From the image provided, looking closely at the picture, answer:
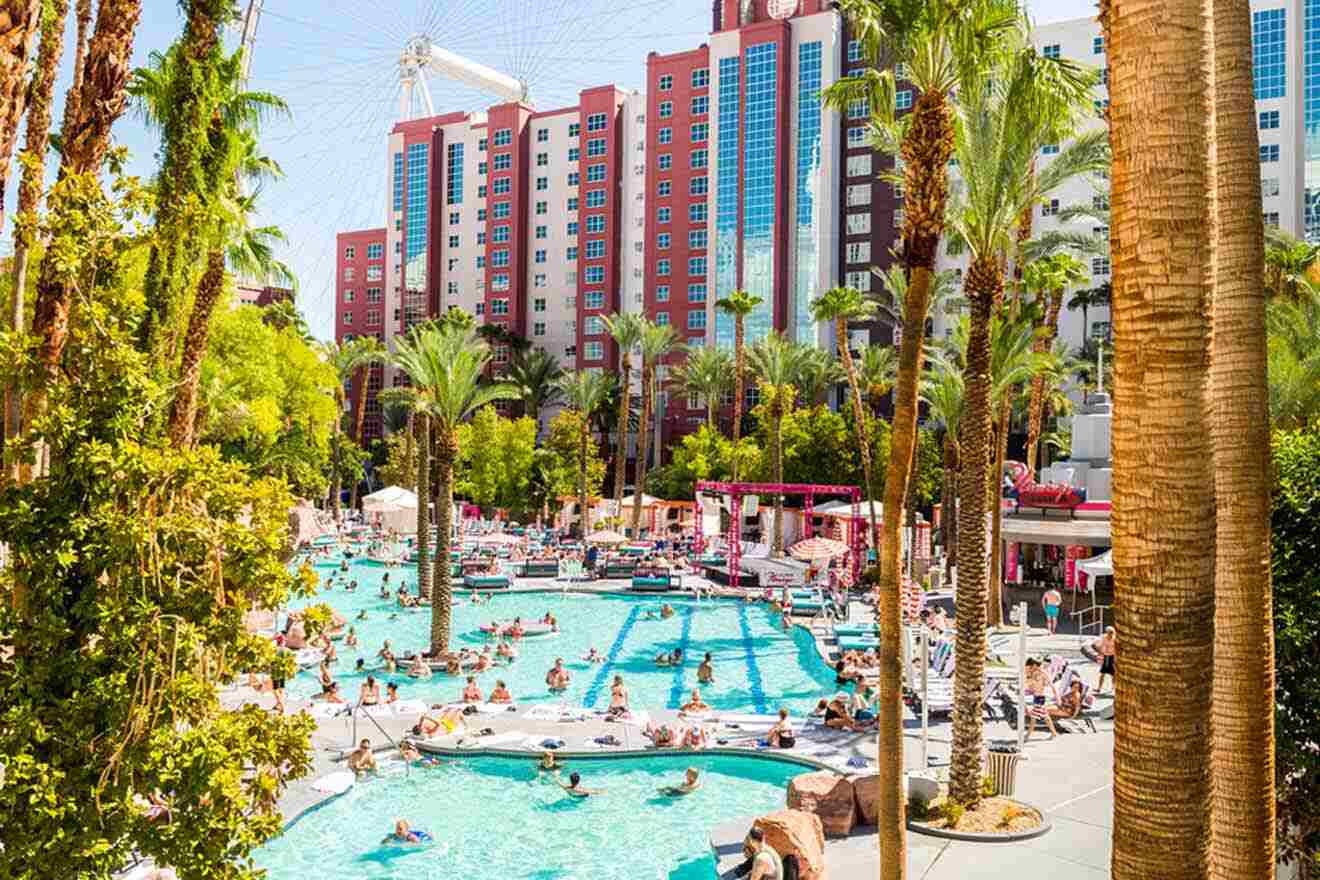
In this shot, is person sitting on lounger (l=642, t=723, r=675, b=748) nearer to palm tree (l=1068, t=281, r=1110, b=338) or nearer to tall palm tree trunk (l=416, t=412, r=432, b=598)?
tall palm tree trunk (l=416, t=412, r=432, b=598)

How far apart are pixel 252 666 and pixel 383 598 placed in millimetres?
33561

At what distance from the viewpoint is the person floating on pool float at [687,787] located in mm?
18312

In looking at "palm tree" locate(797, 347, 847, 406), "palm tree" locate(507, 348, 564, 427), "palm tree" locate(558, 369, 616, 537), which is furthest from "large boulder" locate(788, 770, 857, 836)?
"palm tree" locate(507, 348, 564, 427)

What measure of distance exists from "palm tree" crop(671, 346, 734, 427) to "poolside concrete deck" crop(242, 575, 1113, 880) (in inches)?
1712

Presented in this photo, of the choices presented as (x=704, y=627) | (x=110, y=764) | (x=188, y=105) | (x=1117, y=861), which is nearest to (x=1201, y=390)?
(x=1117, y=861)

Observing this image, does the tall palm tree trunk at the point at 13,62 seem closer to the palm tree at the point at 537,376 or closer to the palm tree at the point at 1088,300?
the palm tree at the point at 1088,300

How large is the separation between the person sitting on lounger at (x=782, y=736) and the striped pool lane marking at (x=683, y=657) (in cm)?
489

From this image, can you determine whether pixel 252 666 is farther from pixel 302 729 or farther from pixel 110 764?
pixel 110 764

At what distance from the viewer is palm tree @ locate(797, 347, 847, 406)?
214 feet

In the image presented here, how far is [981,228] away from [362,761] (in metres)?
14.1

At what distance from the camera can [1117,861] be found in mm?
4492

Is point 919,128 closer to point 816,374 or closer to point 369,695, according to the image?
point 369,695

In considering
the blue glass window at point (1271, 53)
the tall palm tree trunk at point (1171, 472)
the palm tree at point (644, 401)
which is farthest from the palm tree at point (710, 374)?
the tall palm tree trunk at point (1171, 472)

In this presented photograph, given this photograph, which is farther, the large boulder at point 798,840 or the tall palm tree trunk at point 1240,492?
the large boulder at point 798,840
